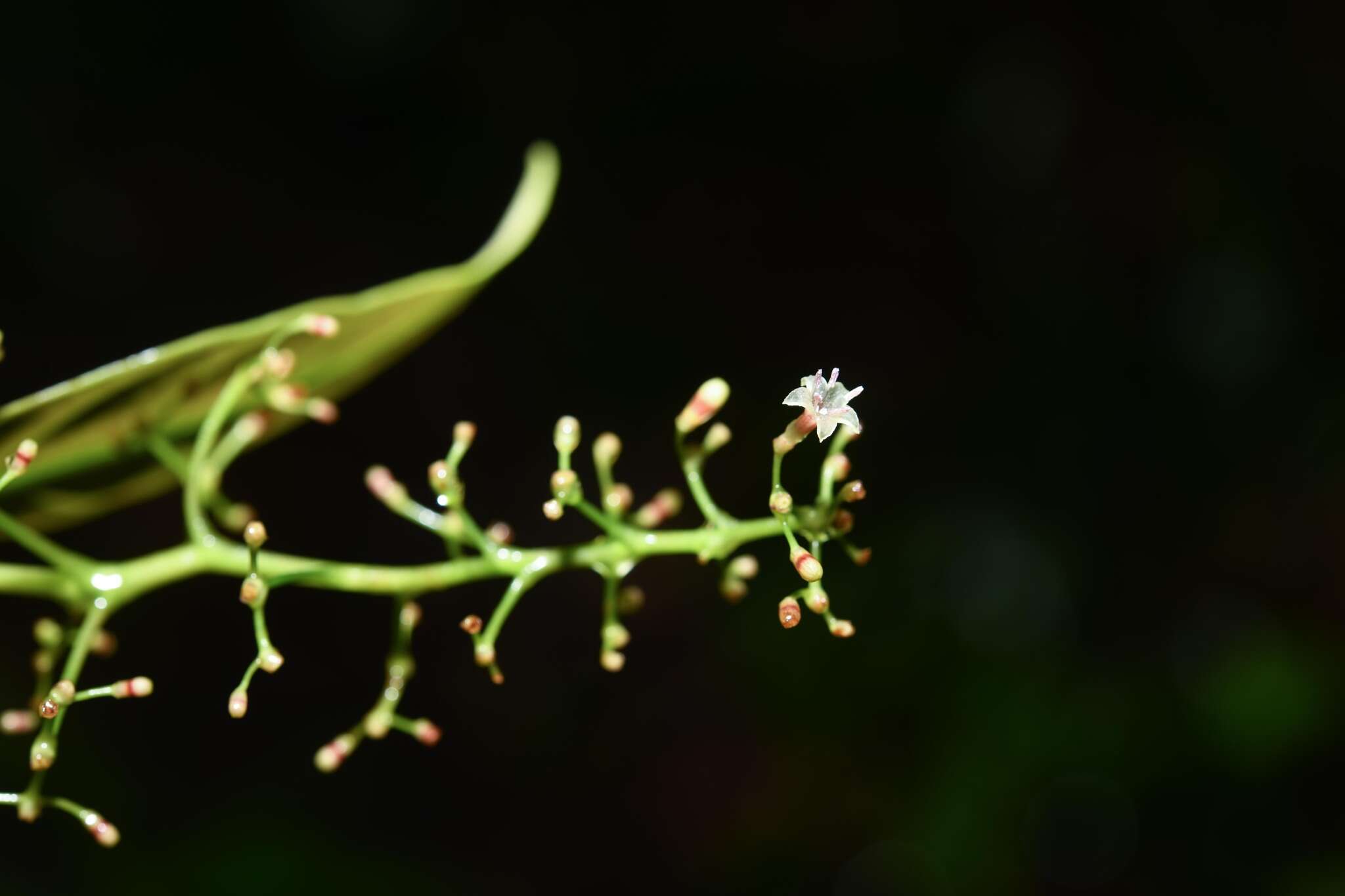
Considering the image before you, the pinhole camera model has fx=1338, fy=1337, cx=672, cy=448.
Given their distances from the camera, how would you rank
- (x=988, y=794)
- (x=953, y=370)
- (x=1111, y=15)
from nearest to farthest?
(x=988, y=794) → (x=1111, y=15) → (x=953, y=370)

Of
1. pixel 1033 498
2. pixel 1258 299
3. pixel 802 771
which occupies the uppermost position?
pixel 1258 299

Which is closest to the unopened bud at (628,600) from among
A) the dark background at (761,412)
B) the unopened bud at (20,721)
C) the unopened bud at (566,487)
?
the unopened bud at (566,487)

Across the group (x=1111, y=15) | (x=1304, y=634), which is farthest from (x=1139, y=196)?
(x=1304, y=634)

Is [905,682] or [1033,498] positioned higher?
[1033,498]

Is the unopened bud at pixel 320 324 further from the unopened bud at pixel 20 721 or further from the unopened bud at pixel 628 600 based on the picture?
the unopened bud at pixel 20 721

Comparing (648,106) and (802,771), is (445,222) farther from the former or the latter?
(802,771)

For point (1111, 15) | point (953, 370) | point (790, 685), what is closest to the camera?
point (790, 685)

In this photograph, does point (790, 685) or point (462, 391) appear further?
point (462, 391)
